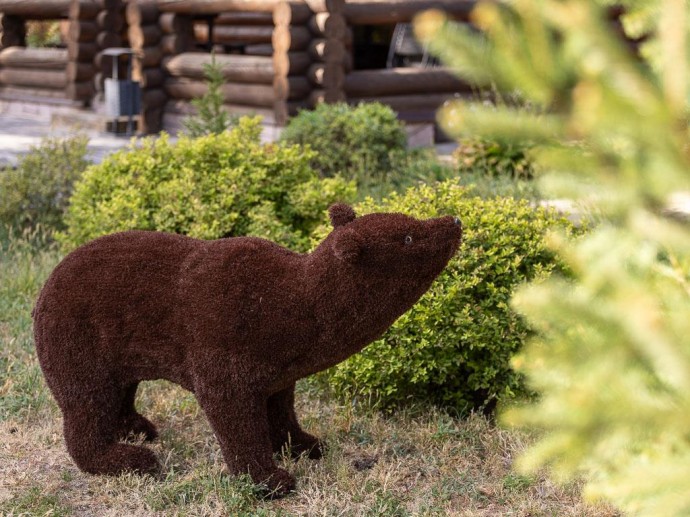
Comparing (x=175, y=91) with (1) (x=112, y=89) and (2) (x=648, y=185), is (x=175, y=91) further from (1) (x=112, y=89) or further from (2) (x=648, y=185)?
(2) (x=648, y=185)

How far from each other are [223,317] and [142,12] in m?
9.66

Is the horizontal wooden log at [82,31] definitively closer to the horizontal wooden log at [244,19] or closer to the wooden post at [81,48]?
the wooden post at [81,48]

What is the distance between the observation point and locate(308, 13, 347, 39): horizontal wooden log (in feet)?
32.8

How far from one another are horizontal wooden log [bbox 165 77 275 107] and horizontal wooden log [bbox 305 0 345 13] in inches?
44.7

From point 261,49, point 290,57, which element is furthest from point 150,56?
point 290,57

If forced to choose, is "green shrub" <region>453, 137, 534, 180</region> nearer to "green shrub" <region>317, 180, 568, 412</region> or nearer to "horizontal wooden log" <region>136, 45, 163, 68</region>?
"green shrub" <region>317, 180, 568, 412</region>

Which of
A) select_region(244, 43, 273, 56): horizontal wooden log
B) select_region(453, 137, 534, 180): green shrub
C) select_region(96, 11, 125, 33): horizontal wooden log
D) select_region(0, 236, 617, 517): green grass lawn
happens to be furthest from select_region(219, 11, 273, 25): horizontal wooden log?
select_region(0, 236, 617, 517): green grass lawn

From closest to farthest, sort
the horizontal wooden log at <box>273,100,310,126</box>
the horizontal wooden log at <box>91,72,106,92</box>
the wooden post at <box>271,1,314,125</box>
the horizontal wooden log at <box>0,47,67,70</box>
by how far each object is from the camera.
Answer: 1. the wooden post at <box>271,1,314,125</box>
2. the horizontal wooden log at <box>273,100,310,126</box>
3. the horizontal wooden log at <box>91,72,106,92</box>
4. the horizontal wooden log at <box>0,47,67,70</box>

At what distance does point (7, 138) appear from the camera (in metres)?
11.3

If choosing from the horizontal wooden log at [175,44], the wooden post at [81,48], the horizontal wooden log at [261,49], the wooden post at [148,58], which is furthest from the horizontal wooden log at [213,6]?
the horizontal wooden log at [261,49]

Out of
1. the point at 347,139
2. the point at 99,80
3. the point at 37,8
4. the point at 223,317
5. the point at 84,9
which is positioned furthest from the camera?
the point at 37,8

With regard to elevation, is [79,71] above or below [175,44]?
below

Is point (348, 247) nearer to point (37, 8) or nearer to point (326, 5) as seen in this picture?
point (326, 5)

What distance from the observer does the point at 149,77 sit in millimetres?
12008
